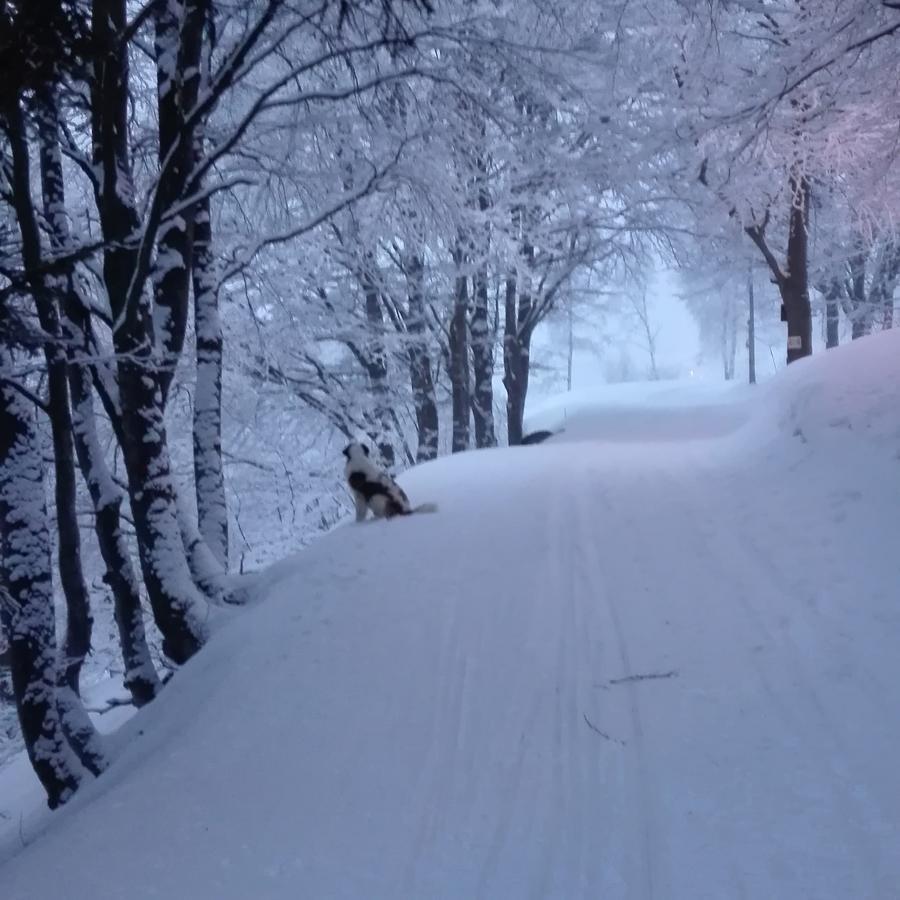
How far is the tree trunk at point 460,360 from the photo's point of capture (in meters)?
19.0

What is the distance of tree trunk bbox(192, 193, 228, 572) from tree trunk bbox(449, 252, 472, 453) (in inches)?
357

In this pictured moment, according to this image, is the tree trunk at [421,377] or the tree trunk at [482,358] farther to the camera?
the tree trunk at [482,358]

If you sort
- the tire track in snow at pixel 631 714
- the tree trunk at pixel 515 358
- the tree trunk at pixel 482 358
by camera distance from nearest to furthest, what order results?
the tire track in snow at pixel 631 714
the tree trunk at pixel 482 358
the tree trunk at pixel 515 358

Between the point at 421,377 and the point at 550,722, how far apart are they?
52.6ft

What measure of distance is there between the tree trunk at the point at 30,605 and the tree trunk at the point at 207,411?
303cm

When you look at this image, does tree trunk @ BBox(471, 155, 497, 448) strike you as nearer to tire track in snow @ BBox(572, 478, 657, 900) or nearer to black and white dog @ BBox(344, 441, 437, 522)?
black and white dog @ BBox(344, 441, 437, 522)

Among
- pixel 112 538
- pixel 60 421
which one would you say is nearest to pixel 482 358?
pixel 112 538

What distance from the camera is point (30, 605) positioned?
6.98 metres

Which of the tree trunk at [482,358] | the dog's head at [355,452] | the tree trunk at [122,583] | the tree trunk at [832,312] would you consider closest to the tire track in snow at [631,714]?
the dog's head at [355,452]

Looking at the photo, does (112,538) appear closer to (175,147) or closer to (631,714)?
(175,147)

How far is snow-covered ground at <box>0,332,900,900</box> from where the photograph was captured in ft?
12.4

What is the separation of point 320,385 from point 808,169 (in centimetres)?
952

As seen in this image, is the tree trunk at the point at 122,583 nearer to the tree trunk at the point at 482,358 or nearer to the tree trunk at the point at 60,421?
the tree trunk at the point at 60,421

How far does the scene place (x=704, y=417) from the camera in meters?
21.6
